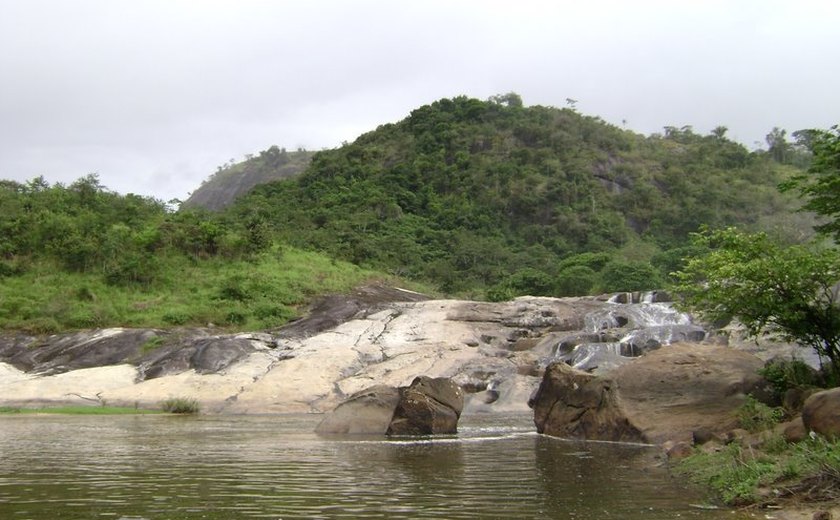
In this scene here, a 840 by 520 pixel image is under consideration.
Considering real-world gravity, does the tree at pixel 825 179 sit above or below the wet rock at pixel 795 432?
above

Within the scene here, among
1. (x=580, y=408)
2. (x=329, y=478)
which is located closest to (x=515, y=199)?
(x=580, y=408)

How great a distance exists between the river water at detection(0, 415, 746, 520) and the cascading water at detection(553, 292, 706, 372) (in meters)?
13.2

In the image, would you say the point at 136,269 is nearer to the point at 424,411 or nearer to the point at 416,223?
the point at 424,411

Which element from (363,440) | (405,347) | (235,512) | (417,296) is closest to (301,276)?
(417,296)

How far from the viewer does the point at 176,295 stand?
47.3 meters

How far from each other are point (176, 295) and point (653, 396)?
115 ft

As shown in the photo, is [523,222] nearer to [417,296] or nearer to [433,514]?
[417,296]

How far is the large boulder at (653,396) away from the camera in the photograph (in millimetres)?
18156

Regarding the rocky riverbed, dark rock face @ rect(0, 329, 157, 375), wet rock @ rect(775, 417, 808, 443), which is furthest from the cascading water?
dark rock face @ rect(0, 329, 157, 375)

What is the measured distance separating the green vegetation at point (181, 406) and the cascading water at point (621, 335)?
16.6 meters

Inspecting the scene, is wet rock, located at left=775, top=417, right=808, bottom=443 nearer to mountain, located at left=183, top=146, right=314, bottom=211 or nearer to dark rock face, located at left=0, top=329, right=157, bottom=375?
dark rock face, located at left=0, top=329, right=157, bottom=375

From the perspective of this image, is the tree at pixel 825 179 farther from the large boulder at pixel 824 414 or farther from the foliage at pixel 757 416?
the large boulder at pixel 824 414

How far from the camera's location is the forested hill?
6594 centimetres

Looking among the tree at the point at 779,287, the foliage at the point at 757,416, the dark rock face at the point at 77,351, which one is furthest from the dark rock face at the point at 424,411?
the dark rock face at the point at 77,351
